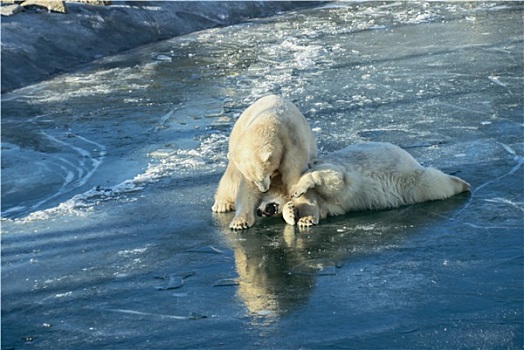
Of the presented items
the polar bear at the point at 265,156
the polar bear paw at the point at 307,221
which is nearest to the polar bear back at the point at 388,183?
the polar bear paw at the point at 307,221

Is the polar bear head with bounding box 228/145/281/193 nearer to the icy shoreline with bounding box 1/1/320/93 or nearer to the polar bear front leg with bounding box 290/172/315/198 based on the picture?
the polar bear front leg with bounding box 290/172/315/198

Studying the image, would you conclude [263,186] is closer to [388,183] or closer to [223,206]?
[223,206]

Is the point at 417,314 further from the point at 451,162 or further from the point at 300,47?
the point at 300,47

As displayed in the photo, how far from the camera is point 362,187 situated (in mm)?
7758

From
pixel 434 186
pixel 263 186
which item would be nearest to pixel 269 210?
pixel 263 186

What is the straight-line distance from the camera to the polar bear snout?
25.4ft

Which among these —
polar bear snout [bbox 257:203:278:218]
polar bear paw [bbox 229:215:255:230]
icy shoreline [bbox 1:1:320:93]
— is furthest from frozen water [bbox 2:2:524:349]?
icy shoreline [bbox 1:1:320:93]

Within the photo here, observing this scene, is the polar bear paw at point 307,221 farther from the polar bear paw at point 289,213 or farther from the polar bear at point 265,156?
the polar bear at point 265,156

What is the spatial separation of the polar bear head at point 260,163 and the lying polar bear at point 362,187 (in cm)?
25

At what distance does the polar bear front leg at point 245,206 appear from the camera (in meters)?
7.59

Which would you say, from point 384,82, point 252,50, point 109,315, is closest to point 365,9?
point 252,50

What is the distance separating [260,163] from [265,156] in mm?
83

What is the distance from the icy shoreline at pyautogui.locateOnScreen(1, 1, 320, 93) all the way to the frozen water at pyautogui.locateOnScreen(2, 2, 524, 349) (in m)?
1.53

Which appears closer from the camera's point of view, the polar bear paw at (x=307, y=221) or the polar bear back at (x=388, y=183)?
the polar bear paw at (x=307, y=221)
